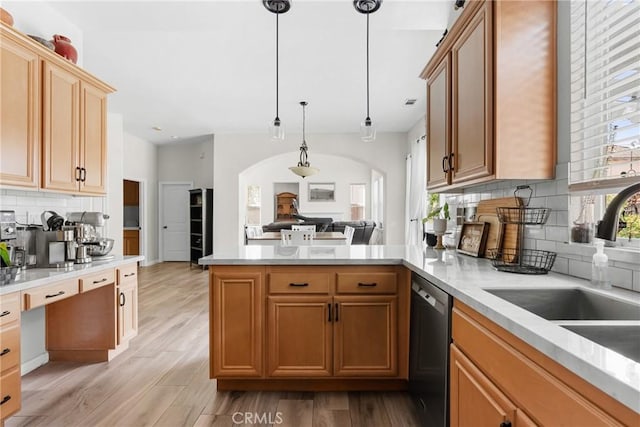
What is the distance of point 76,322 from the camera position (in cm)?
275

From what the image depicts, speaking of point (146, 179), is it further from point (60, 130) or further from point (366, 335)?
point (366, 335)

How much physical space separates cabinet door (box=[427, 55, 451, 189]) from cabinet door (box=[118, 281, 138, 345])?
2624 mm

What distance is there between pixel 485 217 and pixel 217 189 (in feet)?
19.0

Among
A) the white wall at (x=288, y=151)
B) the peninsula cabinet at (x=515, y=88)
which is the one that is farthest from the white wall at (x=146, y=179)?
the peninsula cabinet at (x=515, y=88)

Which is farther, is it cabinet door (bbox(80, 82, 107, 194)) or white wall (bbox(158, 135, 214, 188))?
white wall (bbox(158, 135, 214, 188))

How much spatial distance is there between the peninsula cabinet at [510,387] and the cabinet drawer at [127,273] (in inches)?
101

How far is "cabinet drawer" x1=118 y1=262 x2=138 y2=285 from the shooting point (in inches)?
110

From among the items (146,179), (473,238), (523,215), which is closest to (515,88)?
(523,215)

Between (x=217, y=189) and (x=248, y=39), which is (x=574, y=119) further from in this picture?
(x=217, y=189)

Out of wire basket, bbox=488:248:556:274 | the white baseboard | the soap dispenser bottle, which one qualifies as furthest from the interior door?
the soap dispenser bottle

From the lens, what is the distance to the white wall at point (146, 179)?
719 cm

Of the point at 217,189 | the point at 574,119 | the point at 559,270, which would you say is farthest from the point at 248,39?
the point at 217,189

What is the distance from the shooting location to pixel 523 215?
6.29ft

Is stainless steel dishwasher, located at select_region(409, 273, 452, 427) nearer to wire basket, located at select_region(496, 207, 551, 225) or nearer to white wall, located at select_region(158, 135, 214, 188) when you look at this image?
wire basket, located at select_region(496, 207, 551, 225)
